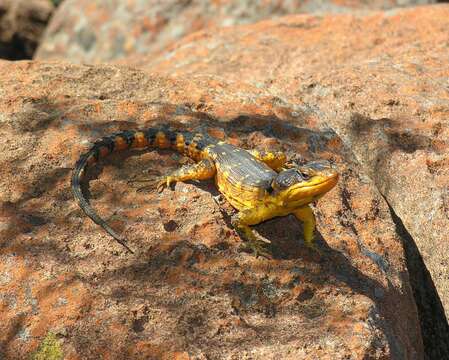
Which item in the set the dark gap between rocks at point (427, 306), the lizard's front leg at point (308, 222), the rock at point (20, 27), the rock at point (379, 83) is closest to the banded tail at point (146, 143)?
the lizard's front leg at point (308, 222)

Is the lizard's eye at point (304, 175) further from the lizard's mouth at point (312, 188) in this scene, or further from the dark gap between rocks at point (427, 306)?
the dark gap between rocks at point (427, 306)

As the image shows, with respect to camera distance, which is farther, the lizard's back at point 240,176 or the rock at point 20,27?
the rock at point 20,27

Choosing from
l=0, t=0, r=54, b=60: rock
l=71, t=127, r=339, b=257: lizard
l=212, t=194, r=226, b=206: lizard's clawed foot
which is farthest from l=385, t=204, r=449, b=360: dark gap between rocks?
l=0, t=0, r=54, b=60: rock

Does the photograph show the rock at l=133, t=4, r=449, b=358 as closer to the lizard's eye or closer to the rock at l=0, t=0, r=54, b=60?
the lizard's eye

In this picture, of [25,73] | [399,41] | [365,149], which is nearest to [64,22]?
[25,73]

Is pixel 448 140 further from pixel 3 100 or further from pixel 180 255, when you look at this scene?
pixel 3 100

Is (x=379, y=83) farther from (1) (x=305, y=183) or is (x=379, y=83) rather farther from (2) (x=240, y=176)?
(1) (x=305, y=183)

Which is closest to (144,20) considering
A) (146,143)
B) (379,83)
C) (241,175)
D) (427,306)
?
(379,83)
